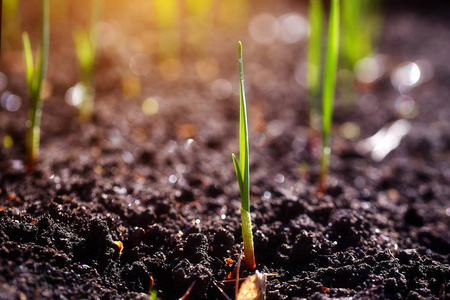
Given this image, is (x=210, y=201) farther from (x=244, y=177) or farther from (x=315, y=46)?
(x=315, y=46)

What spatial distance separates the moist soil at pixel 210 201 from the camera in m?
0.86

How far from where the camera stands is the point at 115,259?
92 centimetres

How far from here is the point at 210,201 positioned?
1185mm

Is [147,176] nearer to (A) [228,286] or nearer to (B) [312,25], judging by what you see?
(A) [228,286]

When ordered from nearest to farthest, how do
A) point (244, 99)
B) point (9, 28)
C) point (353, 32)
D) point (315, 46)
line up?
point (244, 99), point (315, 46), point (353, 32), point (9, 28)

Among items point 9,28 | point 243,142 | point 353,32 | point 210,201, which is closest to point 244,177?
point 243,142

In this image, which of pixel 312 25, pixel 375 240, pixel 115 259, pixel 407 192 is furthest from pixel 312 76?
pixel 115 259

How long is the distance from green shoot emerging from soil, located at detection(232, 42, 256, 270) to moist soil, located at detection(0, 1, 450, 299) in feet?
0.16

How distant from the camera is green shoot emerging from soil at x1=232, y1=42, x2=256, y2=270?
779 mm

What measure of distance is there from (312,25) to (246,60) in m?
0.98

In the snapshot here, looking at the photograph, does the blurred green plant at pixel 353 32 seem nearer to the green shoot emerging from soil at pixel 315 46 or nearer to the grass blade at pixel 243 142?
the green shoot emerging from soil at pixel 315 46

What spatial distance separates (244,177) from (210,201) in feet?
1.23

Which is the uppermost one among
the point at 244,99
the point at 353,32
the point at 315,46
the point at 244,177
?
the point at 353,32

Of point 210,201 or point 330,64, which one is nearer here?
point 330,64
